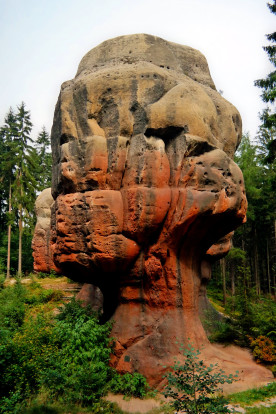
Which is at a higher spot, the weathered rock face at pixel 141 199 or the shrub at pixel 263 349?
the weathered rock face at pixel 141 199

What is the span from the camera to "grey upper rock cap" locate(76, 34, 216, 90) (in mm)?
10250

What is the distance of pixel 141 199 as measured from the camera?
8766 millimetres

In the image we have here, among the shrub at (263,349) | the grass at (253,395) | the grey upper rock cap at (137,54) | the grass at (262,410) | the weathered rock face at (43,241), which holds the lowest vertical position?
the grass at (253,395)

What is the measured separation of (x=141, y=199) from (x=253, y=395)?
5099 mm

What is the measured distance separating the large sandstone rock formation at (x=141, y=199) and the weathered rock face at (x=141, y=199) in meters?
0.03

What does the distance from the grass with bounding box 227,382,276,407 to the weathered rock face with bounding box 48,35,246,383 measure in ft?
5.59

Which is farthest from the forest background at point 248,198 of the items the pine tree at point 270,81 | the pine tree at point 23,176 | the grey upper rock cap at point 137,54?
the grey upper rock cap at point 137,54

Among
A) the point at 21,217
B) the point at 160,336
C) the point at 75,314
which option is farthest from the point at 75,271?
the point at 21,217

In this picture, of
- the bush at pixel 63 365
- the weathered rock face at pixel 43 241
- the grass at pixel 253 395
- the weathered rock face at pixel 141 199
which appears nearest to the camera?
the bush at pixel 63 365

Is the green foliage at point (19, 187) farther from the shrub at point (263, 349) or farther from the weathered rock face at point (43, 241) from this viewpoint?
the shrub at point (263, 349)

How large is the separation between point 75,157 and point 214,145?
12.6 ft

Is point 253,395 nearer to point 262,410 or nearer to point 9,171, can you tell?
point 262,410

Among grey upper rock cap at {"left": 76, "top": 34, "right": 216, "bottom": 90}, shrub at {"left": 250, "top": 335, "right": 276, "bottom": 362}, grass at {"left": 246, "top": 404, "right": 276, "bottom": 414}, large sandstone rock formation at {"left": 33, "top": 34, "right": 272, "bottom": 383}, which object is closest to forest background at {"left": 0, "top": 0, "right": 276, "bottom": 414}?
shrub at {"left": 250, "top": 335, "right": 276, "bottom": 362}

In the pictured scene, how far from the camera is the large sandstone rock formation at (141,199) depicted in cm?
883
